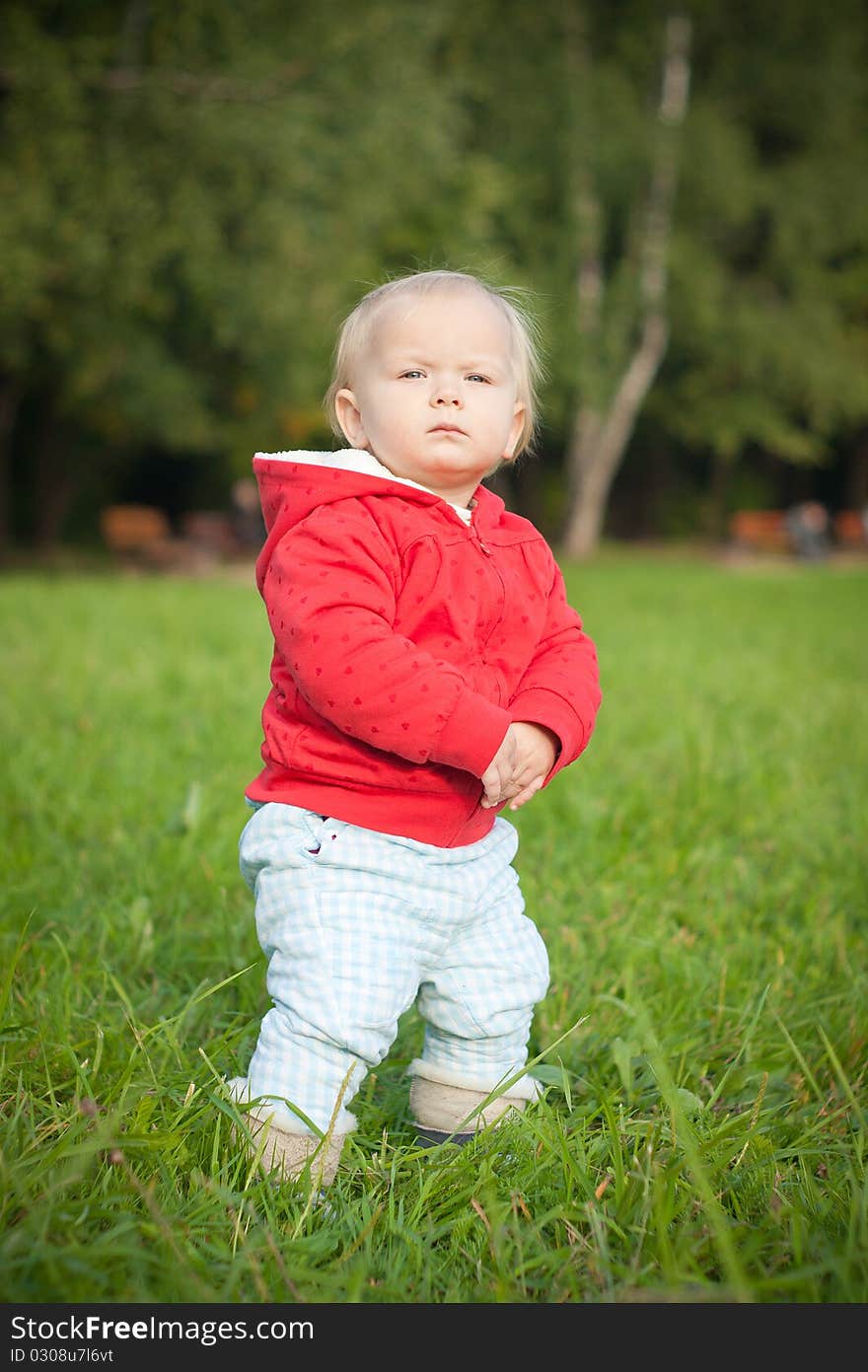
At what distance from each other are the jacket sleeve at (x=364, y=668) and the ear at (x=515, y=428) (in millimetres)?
391

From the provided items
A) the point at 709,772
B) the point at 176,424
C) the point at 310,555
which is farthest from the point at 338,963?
the point at 176,424

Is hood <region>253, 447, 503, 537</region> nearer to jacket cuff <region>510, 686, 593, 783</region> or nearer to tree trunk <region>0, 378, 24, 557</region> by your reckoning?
jacket cuff <region>510, 686, 593, 783</region>

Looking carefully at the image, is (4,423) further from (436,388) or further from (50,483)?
(436,388)

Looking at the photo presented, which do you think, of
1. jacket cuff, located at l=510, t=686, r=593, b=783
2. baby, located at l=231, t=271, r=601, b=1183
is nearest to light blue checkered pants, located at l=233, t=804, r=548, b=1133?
baby, located at l=231, t=271, r=601, b=1183

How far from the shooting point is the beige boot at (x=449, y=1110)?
2.08 meters

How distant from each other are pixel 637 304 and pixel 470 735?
2494 centimetres

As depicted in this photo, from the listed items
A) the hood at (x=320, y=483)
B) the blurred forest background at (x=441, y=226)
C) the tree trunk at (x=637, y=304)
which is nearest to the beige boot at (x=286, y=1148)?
the hood at (x=320, y=483)

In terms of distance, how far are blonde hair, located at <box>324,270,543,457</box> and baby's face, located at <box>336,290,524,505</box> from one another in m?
0.03

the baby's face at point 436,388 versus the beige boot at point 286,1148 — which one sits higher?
the baby's face at point 436,388

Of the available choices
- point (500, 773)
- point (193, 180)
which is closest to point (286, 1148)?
point (500, 773)

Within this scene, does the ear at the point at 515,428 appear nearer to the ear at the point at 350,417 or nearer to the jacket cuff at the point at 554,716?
the ear at the point at 350,417

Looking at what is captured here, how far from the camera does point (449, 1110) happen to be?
2.10m

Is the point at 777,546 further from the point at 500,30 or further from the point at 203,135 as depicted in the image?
the point at 203,135

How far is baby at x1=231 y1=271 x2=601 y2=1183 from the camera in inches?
74.5
